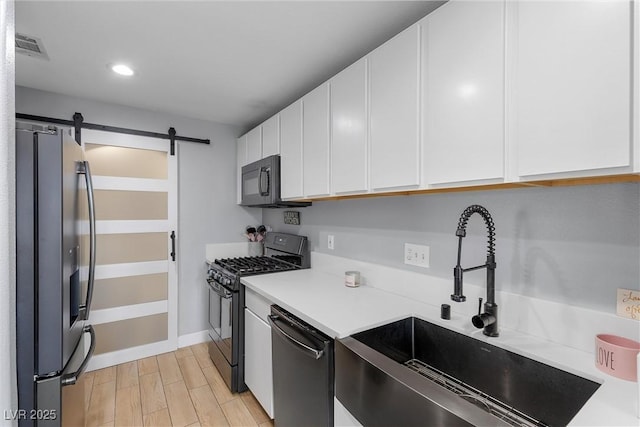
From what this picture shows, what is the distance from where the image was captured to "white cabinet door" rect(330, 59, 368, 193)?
1588 millimetres

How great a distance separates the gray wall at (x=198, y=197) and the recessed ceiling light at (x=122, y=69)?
2.54ft

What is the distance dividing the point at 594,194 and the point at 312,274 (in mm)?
1746

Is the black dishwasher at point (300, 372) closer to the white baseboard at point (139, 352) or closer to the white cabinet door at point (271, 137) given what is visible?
the white cabinet door at point (271, 137)

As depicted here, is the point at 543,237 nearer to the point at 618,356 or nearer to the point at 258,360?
the point at 618,356

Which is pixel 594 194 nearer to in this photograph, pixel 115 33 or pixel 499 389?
pixel 499 389

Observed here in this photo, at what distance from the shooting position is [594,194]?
106 cm

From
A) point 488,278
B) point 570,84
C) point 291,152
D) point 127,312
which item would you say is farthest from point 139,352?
point 570,84

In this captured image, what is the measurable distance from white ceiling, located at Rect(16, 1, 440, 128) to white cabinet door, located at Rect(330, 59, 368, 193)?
0.25 metres

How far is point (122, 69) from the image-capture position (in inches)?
80.7

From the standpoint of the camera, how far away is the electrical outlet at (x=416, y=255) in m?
1.63

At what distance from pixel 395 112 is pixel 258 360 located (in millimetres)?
1786

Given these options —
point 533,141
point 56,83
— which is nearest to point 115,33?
point 56,83

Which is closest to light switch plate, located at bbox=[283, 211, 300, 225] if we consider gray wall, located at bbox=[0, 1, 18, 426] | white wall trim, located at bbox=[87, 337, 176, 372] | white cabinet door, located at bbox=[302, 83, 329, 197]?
white cabinet door, located at bbox=[302, 83, 329, 197]

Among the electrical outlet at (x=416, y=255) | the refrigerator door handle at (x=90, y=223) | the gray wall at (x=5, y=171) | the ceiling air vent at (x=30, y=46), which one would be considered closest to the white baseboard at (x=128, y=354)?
the refrigerator door handle at (x=90, y=223)
